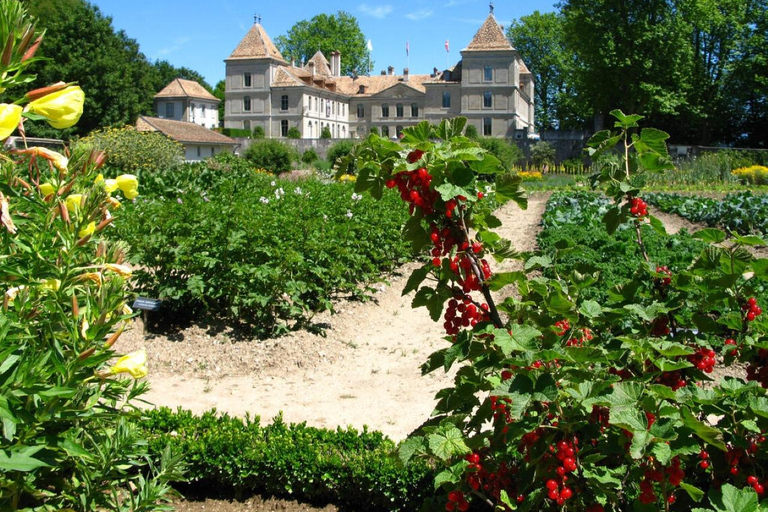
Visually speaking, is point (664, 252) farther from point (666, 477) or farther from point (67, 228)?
point (67, 228)

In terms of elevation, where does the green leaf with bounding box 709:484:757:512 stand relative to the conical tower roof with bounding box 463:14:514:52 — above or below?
below

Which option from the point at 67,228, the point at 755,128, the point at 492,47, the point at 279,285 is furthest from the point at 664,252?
the point at 492,47

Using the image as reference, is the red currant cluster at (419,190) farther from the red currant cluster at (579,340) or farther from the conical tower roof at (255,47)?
the conical tower roof at (255,47)

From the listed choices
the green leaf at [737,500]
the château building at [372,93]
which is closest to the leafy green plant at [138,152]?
the green leaf at [737,500]

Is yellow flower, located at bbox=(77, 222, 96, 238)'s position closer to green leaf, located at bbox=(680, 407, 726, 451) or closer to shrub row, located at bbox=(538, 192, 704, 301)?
green leaf, located at bbox=(680, 407, 726, 451)

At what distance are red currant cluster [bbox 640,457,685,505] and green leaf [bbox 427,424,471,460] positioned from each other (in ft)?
1.89

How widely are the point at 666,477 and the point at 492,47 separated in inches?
2361

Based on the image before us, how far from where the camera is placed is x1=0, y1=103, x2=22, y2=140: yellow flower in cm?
153

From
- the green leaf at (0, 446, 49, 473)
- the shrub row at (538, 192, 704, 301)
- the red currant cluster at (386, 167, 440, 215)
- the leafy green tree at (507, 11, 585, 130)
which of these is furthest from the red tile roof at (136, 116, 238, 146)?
the green leaf at (0, 446, 49, 473)

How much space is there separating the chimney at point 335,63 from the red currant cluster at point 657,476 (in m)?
74.2

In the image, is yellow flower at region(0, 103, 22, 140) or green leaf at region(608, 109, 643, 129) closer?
yellow flower at region(0, 103, 22, 140)

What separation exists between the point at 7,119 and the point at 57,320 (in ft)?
2.18

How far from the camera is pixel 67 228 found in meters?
1.83

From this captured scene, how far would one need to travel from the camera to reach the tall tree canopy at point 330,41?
252 ft
